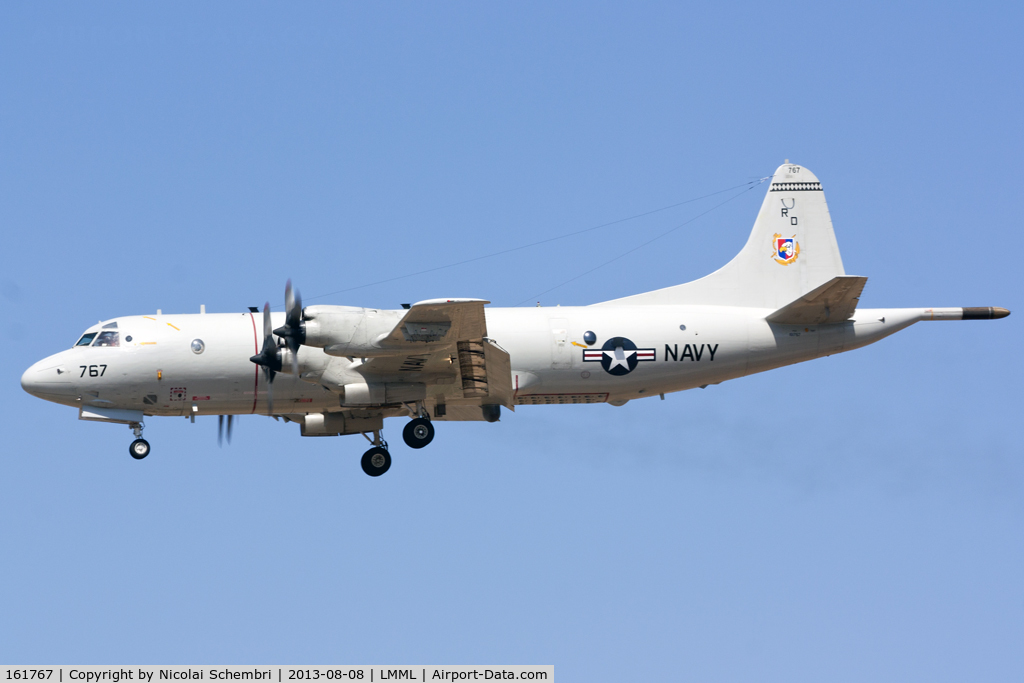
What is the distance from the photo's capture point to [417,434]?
29.8 meters

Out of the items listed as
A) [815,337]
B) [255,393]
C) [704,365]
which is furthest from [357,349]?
[815,337]

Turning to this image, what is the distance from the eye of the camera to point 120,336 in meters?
29.8

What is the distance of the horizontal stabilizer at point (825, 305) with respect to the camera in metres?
30.3

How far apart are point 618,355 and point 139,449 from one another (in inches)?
447

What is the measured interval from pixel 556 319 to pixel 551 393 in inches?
69.0

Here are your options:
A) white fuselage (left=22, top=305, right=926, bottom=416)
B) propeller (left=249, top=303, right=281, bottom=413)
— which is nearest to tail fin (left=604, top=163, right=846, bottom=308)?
white fuselage (left=22, top=305, right=926, bottom=416)

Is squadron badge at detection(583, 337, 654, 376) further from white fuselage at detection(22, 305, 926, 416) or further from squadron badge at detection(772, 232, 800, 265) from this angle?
squadron badge at detection(772, 232, 800, 265)

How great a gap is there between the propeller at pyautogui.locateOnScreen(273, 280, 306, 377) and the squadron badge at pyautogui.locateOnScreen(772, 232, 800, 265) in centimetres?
1262

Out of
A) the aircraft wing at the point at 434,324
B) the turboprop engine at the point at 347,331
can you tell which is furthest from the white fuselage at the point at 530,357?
the aircraft wing at the point at 434,324

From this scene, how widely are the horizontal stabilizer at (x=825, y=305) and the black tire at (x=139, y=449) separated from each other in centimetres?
1505

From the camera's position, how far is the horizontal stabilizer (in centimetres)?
3034

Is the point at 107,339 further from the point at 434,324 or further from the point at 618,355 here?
the point at 618,355

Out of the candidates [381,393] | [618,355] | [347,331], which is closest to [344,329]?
[347,331]

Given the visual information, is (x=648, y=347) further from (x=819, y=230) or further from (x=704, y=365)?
(x=819, y=230)
